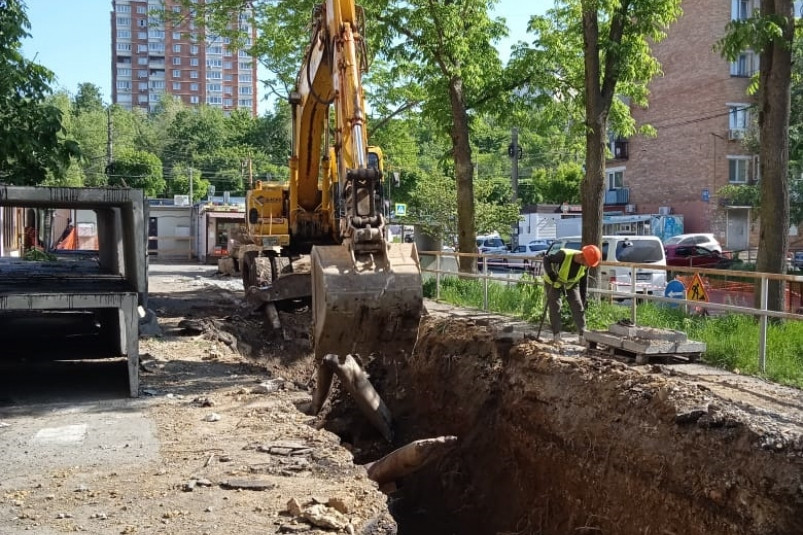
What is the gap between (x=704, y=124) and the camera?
38312mm

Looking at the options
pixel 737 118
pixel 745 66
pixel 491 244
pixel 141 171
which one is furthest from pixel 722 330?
pixel 141 171

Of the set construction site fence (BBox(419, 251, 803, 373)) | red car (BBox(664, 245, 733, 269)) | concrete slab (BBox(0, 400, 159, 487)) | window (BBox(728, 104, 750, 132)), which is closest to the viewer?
concrete slab (BBox(0, 400, 159, 487))

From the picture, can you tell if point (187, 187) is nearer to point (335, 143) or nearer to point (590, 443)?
point (335, 143)

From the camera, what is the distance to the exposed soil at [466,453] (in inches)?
208

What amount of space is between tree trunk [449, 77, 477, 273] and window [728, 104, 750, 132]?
23380 mm

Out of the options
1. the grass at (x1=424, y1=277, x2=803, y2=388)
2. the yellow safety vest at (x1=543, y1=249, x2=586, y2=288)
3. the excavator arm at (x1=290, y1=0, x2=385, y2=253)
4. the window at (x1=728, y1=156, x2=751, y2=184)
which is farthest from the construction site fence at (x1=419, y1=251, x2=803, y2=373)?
the window at (x1=728, y1=156, x2=751, y2=184)

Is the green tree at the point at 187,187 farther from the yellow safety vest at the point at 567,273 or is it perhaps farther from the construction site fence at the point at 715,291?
the yellow safety vest at the point at 567,273

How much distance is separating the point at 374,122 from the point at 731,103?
20076 mm

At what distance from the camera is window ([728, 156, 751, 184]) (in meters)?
38.2

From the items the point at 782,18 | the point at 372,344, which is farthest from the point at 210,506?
the point at 782,18

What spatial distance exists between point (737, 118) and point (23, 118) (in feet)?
114

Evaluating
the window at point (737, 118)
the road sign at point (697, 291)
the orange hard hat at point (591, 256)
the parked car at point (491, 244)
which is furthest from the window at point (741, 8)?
the orange hard hat at point (591, 256)

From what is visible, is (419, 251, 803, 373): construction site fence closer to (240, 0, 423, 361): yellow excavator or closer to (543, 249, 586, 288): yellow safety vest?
(543, 249, 586, 288): yellow safety vest

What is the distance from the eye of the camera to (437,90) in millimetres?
18953
